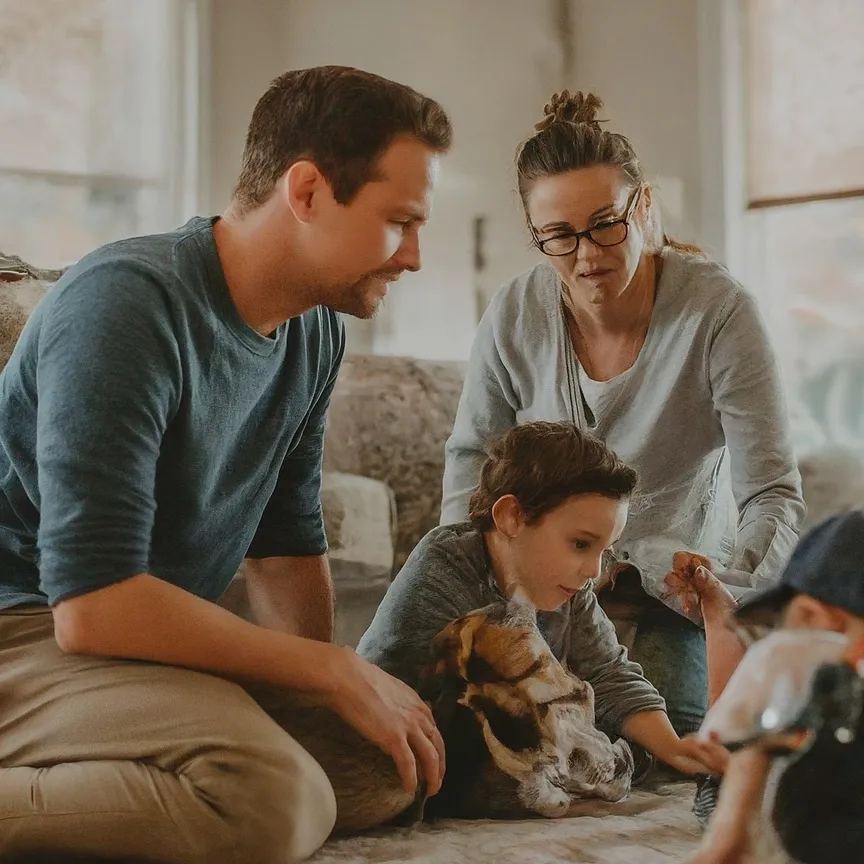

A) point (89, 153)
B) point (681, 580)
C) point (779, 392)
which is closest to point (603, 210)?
point (779, 392)

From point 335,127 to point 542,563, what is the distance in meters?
0.41

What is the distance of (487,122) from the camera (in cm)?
187

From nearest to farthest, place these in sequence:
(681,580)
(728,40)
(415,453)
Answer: (681,580) → (415,453) → (728,40)

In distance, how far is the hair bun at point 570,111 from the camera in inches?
49.2

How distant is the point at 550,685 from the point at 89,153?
4.37 ft

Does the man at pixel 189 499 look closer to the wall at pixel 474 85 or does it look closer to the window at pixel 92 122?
the wall at pixel 474 85

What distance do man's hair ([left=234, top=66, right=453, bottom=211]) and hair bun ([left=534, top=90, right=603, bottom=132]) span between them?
278 mm

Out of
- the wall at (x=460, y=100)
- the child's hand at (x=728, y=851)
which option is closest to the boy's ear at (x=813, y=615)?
the child's hand at (x=728, y=851)

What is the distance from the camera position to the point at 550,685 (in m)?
0.98

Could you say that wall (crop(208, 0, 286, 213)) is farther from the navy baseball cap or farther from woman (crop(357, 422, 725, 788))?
the navy baseball cap

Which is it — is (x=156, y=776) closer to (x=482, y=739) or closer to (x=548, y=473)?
(x=482, y=739)

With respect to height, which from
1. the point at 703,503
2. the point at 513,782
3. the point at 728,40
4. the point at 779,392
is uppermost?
the point at 728,40

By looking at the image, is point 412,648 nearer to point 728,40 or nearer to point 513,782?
point 513,782

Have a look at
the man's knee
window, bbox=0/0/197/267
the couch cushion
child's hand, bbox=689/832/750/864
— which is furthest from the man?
window, bbox=0/0/197/267
